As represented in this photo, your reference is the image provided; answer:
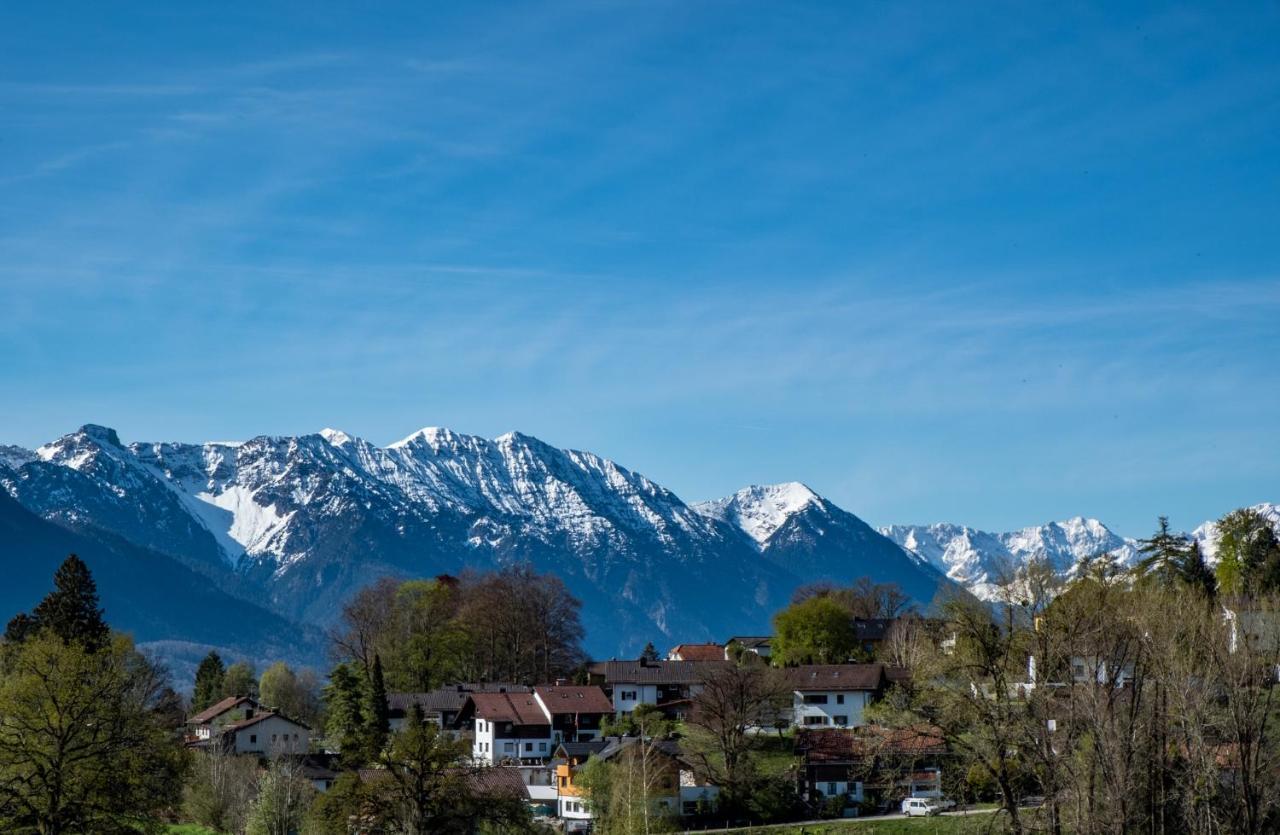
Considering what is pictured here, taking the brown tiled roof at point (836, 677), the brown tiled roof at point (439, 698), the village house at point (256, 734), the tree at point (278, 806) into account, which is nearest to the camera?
the tree at point (278, 806)

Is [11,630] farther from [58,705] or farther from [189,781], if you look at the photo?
[58,705]

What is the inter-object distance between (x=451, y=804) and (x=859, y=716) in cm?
4091

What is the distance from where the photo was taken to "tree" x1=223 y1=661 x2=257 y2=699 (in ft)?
468

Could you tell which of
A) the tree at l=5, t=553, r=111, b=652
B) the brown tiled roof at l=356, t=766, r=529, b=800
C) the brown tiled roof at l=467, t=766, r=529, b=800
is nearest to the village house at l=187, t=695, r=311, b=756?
the tree at l=5, t=553, r=111, b=652

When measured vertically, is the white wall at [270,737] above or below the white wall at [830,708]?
below

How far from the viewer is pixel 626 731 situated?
94812 mm

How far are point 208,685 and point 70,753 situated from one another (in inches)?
3329

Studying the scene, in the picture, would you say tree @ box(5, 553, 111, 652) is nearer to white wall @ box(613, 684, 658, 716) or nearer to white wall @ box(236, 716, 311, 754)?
white wall @ box(236, 716, 311, 754)

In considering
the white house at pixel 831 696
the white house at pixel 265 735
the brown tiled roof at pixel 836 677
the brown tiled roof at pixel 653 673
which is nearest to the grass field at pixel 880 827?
the brown tiled roof at pixel 836 677

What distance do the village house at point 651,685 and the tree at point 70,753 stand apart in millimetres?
54792

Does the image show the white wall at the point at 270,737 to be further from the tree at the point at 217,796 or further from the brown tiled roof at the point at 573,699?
the tree at the point at 217,796

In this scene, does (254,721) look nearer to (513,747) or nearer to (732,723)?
(513,747)

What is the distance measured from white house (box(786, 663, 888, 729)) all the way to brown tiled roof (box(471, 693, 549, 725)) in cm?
1725

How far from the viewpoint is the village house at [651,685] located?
343 ft
